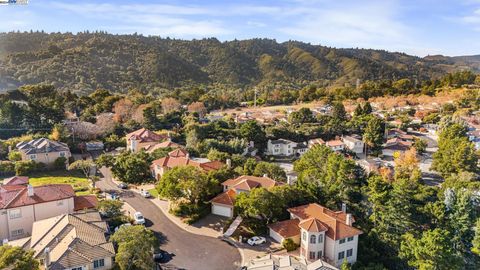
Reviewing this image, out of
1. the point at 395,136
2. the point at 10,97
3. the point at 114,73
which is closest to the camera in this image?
the point at 10,97

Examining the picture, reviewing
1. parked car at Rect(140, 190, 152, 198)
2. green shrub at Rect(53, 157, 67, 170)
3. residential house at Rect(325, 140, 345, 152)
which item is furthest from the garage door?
residential house at Rect(325, 140, 345, 152)

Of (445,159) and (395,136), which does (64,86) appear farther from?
(445,159)

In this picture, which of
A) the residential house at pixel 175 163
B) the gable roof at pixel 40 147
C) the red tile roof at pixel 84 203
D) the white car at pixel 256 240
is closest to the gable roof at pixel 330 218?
the white car at pixel 256 240

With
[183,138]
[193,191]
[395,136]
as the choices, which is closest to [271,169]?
[193,191]

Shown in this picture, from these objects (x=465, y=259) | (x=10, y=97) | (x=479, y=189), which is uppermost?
(x=10, y=97)

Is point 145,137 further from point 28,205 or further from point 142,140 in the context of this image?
point 28,205

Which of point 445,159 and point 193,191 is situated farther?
point 445,159
